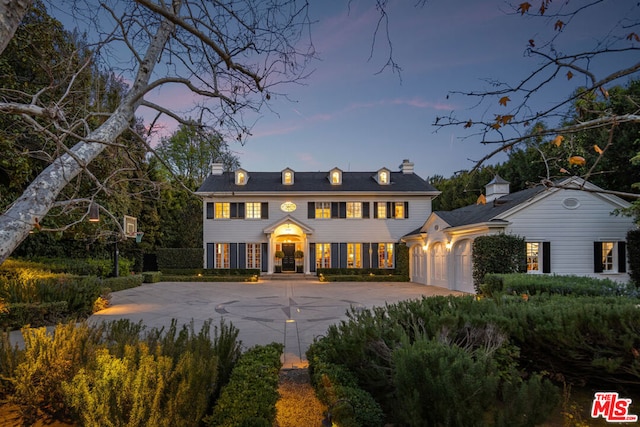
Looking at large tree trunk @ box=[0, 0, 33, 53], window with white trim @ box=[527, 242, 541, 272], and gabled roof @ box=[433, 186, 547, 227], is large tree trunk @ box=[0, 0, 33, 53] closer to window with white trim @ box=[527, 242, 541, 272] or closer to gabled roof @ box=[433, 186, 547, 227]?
gabled roof @ box=[433, 186, 547, 227]

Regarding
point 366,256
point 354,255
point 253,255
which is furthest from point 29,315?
point 366,256

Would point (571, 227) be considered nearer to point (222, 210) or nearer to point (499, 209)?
point (499, 209)

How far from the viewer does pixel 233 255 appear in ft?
77.2

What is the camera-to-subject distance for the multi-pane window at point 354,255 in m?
23.5

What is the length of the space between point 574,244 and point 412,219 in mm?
9885

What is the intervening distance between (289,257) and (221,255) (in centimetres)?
472

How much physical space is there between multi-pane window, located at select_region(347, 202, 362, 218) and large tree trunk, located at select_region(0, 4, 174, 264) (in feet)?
65.4

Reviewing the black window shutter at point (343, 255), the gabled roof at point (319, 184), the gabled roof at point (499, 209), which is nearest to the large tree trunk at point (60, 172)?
the gabled roof at point (499, 209)

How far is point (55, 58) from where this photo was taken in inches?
347

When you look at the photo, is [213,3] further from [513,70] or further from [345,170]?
[345,170]

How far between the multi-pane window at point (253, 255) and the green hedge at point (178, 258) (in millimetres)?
3325

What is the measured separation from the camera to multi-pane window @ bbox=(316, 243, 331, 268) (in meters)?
23.7

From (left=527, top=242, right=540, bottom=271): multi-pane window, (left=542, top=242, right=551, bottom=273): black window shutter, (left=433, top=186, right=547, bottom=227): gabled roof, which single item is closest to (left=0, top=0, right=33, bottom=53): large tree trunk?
(left=433, top=186, right=547, bottom=227): gabled roof

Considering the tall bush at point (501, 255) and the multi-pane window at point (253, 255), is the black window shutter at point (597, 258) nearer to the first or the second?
the tall bush at point (501, 255)
